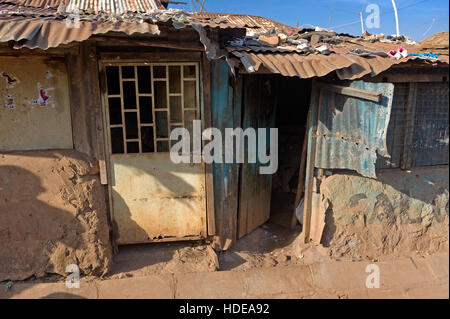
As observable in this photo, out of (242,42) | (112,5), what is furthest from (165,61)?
(112,5)

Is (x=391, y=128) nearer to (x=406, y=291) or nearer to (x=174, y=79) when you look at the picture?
(x=406, y=291)

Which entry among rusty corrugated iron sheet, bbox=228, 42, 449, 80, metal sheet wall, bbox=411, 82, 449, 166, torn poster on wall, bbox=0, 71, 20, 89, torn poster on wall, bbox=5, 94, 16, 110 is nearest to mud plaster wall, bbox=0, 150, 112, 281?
torn poster on wall, bbox=5, 94, 16, 110

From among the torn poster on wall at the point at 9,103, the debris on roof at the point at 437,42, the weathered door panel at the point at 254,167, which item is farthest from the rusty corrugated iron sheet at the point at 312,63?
the torn poster on wall at the point at 9,103

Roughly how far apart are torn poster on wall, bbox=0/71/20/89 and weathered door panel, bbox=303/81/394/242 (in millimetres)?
3791

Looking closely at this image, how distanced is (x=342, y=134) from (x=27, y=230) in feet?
13.7

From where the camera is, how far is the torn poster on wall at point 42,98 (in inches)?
178

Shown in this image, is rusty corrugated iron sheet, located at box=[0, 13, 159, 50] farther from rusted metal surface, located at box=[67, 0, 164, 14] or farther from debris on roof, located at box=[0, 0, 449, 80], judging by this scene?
rusted metal surface, located at box=[67, 0, 164, 14]

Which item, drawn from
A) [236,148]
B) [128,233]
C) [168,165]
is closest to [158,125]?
[168,165]

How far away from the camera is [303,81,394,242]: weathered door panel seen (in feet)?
13.6

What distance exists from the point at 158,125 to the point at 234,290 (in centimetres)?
239

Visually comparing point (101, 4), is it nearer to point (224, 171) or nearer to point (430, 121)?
Answer: point (224, 171)

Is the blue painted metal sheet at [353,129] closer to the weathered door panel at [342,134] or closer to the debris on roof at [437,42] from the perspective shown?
the weathered door panel at [342,134]

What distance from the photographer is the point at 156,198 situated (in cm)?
502
